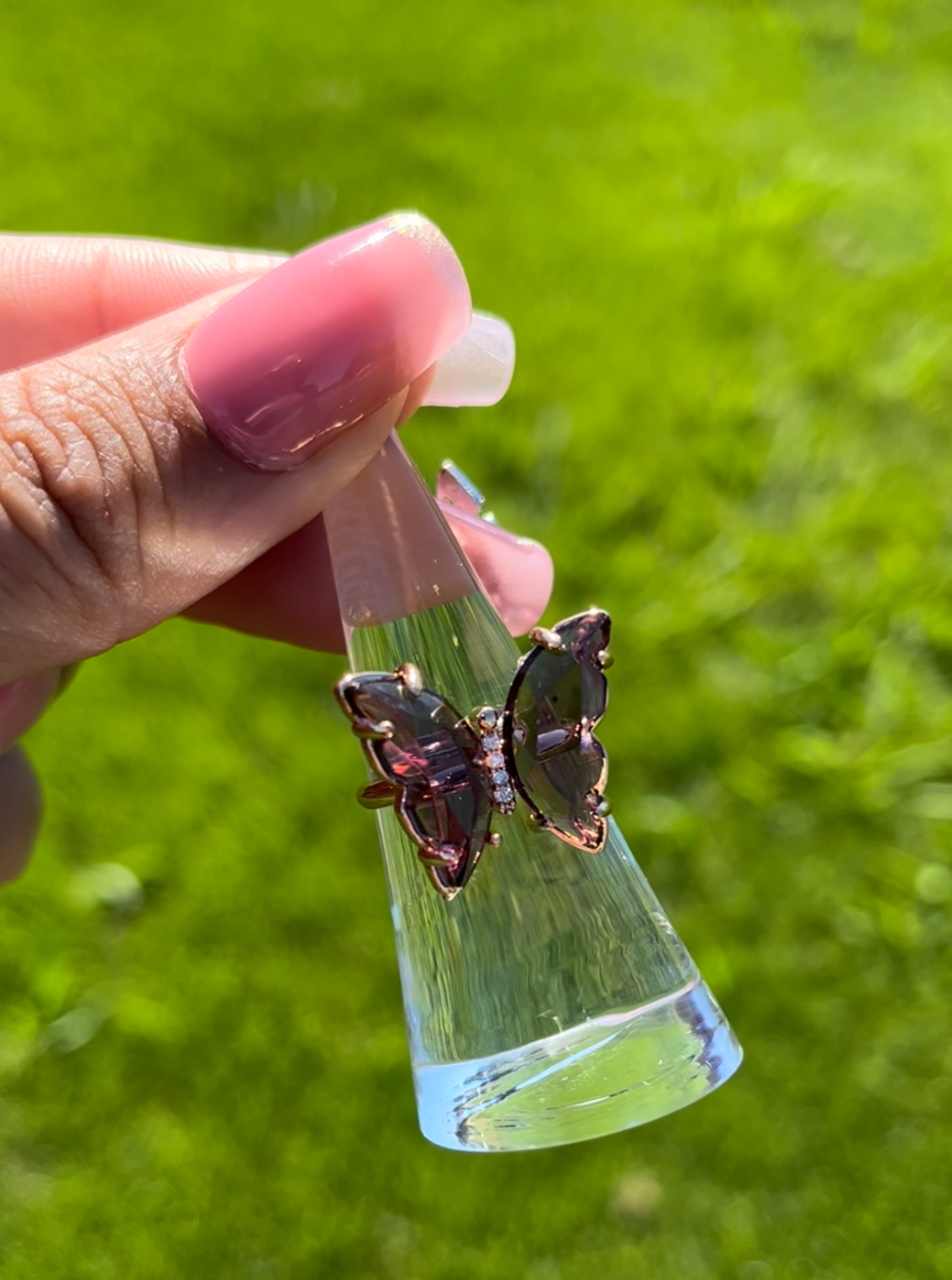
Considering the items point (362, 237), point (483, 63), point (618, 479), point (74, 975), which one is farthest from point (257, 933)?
point (483, 63)

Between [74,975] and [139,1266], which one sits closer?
[139,1266]

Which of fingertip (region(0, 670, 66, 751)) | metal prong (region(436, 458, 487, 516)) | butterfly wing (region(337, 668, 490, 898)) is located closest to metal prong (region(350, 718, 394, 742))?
butterfly wing (region(337, 668, 490, 898))

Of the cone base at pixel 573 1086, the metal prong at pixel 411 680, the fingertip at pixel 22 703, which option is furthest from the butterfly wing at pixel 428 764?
the fingertip at pixel 22 703

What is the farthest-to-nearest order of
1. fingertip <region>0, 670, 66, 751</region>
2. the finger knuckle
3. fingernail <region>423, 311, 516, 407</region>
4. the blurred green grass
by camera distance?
the blurred green grass → fingertip <region>0, 670, 66, 751</region> → fingernail <region>423, 311, 516, 407</region> → the finger knuckle

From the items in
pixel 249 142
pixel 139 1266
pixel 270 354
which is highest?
pixel 270 354

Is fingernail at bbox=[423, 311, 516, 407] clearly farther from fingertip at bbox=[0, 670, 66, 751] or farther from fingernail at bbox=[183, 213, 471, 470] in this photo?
fingertip at bbox=[0, 670, 66, 751]

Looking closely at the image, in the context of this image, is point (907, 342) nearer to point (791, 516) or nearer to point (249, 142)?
point (791, 516)

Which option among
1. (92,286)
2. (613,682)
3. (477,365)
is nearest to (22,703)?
(92,286)
